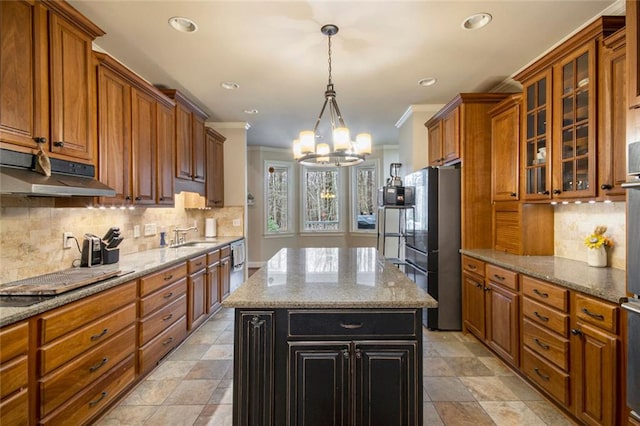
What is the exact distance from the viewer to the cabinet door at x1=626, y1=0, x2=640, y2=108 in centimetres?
162

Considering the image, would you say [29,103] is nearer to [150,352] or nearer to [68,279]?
[68,279]

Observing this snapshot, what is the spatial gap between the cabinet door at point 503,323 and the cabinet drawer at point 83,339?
294 cm

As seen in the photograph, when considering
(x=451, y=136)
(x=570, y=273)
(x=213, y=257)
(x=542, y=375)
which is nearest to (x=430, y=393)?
(x=542, y=375)

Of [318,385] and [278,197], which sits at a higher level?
[278,197]

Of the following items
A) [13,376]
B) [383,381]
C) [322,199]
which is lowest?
[383,381]

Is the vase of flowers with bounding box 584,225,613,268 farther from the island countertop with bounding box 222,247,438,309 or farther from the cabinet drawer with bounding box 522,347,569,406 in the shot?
the island countertop with bounding box 222,247,438,309

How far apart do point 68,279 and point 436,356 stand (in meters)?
2.99

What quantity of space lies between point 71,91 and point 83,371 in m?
1.77

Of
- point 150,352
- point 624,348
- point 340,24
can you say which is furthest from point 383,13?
point 150,352

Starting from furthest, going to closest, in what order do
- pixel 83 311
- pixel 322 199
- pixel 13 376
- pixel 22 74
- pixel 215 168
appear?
pixel 322 199
pixel 215 168
pixel 83 311
pixel 22 74
pixel 13 376

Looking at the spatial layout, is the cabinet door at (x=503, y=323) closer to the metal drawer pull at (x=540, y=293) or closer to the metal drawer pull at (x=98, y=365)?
the metal drawer pull at (x=540, y=293)

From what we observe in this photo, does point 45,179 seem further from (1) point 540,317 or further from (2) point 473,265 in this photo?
(2) point 473,265

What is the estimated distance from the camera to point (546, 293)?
2203 millimetres

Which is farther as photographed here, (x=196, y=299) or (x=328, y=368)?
(x=196, y=299)
